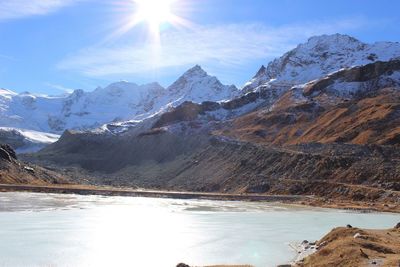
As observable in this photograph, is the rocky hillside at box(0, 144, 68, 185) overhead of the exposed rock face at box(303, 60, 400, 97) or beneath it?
beneath

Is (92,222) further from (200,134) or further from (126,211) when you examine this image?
(200,134)

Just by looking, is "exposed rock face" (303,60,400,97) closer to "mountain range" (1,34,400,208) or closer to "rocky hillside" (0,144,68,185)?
"mountain range" (1,34,400,208)

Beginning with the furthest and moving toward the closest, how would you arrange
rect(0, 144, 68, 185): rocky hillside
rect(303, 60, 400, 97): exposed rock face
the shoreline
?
rect(303, 60, 400, 97): exposed rock face < rect(0, 144, 68, 185): rocky hillside < the shoreline

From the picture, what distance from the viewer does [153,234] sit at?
44312 millimetres

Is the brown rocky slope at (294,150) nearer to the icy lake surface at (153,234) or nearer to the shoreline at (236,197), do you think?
the shoreline at (236,197)

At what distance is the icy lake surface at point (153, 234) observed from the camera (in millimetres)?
32219

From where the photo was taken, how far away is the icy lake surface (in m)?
32.2

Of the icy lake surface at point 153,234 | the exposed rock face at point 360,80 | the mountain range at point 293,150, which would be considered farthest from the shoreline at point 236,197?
the exposed rock face at point 360,80

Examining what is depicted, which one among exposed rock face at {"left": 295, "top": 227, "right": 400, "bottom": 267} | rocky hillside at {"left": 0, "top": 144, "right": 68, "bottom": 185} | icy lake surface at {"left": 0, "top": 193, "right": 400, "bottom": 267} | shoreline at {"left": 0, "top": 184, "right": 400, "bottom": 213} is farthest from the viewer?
rocky hillside at {"left": 0, "top": 144, "right": 68, "bottom": 185}

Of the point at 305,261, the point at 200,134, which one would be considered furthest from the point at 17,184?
the point at 200,134

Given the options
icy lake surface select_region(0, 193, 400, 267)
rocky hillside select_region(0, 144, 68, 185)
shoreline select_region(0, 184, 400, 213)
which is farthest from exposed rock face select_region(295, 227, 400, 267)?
rocky hillside select_region(0, 144, 68, 185)

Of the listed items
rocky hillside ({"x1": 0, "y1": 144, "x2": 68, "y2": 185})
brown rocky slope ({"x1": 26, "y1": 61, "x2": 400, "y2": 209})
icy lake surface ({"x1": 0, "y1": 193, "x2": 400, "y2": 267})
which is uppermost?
brown rocky slope ({"x1": 26, "y1": 61, "x2": 400, "y2": 209})

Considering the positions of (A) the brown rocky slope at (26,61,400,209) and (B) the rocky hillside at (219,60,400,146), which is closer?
(A) the brown rocky slope at (26,61,400,209)

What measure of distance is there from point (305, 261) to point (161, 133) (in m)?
165
